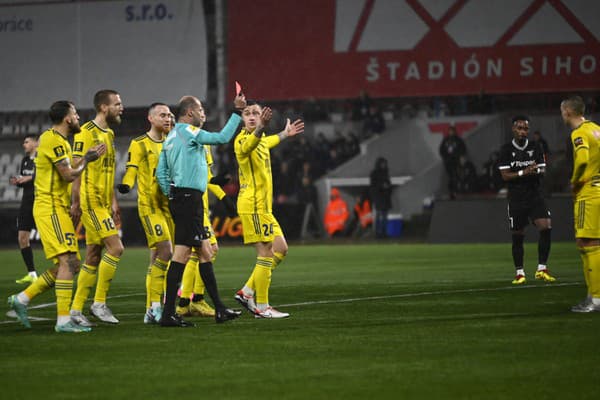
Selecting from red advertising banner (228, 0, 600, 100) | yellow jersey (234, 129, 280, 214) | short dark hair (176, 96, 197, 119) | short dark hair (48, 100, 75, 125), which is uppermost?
red advertising banner (228, 0, 600, 100)

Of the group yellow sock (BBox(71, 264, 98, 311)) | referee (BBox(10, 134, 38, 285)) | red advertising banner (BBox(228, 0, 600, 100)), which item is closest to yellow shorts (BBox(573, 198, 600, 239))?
yellow sock (BBox(71, 264, 98, 311))

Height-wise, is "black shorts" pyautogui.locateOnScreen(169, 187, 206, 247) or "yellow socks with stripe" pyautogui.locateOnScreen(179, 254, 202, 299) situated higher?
"black shorts" pyautogui.locateOnScreen(169, 187, 206, 247)

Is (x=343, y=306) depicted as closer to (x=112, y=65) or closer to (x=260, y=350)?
(x=260, y=350)

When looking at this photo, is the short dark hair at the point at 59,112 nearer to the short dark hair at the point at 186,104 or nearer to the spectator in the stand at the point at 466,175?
the short dark hair at the point at 186,104

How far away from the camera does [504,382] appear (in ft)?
22.7

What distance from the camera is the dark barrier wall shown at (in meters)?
25.7

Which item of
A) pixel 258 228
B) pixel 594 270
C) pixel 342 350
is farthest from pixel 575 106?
pixel 342 350

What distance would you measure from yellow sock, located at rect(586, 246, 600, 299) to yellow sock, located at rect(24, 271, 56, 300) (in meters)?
5.69

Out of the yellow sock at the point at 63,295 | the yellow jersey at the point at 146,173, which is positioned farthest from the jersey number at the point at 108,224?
the yellow sock at the point at 63,295

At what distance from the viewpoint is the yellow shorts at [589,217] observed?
11.3m

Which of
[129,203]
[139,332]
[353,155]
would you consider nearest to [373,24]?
[353,155]

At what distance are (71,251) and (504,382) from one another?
495cm

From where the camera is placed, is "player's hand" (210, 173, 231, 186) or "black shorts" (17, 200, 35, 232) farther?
"black shorts" (17, 200, 35, 232)

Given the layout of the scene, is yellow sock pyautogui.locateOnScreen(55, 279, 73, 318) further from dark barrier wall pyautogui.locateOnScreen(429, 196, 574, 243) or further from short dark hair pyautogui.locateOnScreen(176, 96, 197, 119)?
dark barrier wall pyautogui.locateOnScreen(429, 196, 574, 243)
